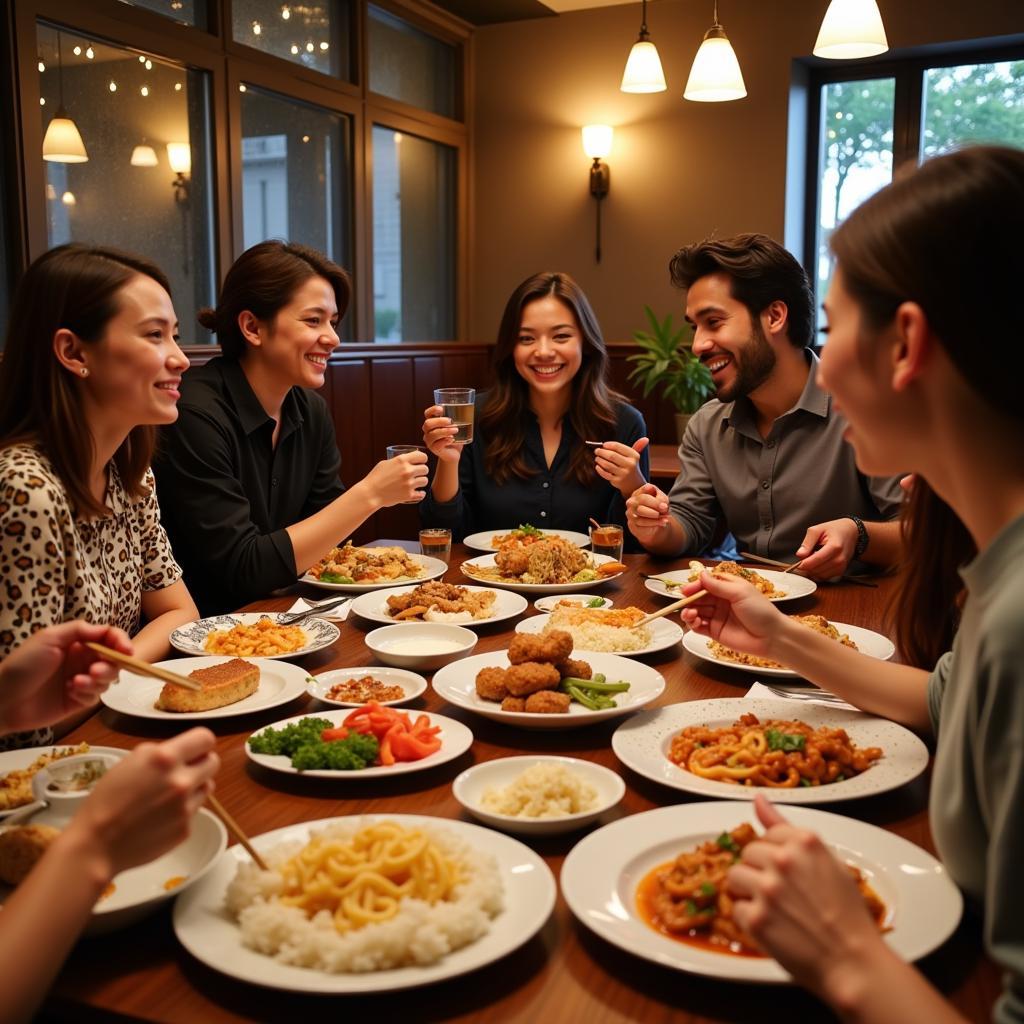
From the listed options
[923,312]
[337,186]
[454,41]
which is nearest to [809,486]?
[923,312]

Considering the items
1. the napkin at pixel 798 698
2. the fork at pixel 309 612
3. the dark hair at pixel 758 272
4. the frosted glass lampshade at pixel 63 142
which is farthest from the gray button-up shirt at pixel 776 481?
the frosted glass lampshade at pixel 63 142

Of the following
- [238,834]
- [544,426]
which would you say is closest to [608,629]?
[238,834]

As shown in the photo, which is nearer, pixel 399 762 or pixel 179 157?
pixel 399 762

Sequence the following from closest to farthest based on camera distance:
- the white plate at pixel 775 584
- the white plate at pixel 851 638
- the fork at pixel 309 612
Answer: the white plate at pixel 851 638 → the fork at pixel 309 612 → the white plate at pixel 775 584

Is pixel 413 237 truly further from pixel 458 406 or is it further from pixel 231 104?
pixel 458 406

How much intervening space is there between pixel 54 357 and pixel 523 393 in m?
2.04

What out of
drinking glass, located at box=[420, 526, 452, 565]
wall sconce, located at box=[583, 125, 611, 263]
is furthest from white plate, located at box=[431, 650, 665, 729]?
wall sconce, located at box=[583, 125, 611, 263]

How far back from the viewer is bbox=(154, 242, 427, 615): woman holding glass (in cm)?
266

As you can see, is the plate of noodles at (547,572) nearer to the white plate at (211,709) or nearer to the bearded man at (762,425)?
the bearded man at (762,425)

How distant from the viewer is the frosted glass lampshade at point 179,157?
15.5 ft

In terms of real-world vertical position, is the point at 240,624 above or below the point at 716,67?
below

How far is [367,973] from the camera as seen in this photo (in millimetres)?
997

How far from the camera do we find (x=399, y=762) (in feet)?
4.93

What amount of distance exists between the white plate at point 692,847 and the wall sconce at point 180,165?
427 centimetres
